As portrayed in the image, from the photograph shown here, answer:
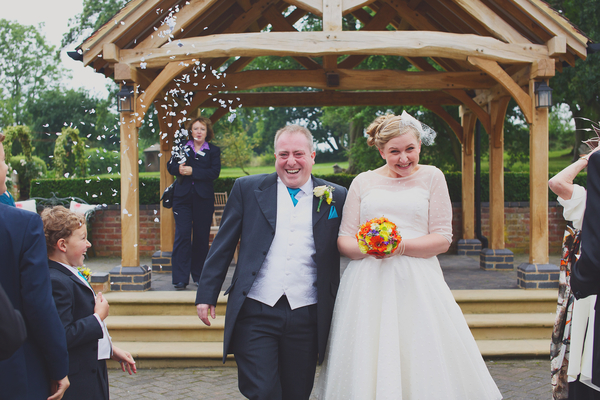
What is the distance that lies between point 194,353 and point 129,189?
2.19m

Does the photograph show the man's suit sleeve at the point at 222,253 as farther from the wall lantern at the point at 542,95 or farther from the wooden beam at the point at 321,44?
the wall lantern at the point at 542,95

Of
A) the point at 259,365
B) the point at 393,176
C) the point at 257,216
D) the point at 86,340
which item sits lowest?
the point at 259,365

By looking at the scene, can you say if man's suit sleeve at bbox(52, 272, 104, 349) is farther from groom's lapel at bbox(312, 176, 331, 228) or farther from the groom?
groom's lapel at bbox(312, 176, 331, 228)

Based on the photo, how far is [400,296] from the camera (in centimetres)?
273

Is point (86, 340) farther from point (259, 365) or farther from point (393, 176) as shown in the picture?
point (393, 176)

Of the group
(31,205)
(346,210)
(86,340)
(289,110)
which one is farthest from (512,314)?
(289,110)

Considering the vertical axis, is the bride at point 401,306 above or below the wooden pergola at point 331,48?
below

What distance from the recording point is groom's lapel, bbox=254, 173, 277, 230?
2.73 metres

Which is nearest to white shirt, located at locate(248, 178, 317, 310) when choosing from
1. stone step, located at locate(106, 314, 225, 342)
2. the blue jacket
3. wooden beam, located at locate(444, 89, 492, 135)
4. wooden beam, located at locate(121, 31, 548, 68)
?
stone step, located at locate(106, 314, 225, 342)

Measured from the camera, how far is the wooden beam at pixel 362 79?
7488mm

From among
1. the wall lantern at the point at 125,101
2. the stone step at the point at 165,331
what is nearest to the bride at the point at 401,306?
the stone step at the point at 165,331

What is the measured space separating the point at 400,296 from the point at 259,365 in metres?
0.83

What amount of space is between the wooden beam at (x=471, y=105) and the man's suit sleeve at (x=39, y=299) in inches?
296

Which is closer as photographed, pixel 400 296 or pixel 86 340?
pixel 86 340
